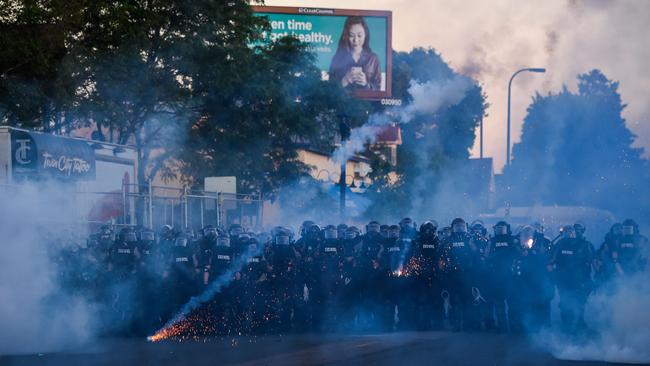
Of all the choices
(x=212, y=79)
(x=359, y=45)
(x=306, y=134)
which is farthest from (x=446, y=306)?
(x=359, y=45)

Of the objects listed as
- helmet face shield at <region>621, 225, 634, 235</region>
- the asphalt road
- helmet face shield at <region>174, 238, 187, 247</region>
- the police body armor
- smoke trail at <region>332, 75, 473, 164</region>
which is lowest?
the asphalt road

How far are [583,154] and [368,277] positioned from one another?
1911 centimetres

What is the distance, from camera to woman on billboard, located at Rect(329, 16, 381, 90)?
121ft

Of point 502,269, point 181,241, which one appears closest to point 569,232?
point 502,269

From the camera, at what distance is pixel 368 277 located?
17703 millimetres

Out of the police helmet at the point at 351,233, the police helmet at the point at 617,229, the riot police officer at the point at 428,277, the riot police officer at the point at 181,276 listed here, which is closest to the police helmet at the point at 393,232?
the riot police officer at the point at 428,277

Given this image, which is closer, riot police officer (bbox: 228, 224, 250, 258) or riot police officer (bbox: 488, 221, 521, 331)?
riot police officer (bbox: 488, 221, 521, 331)

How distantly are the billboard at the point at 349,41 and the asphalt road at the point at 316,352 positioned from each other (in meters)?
21.6

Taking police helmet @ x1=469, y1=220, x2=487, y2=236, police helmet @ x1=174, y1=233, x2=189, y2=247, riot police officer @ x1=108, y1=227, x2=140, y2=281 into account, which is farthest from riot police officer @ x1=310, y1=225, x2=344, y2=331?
riot police officer @ x1=108, y1=227, x2=140, y2=281

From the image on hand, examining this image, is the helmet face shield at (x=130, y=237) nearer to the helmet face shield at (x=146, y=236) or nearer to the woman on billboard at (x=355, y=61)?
the helmet face shield at (x=146, y=236)

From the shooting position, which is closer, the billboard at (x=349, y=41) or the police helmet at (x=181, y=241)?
the police helmet at (x=181, y=241)

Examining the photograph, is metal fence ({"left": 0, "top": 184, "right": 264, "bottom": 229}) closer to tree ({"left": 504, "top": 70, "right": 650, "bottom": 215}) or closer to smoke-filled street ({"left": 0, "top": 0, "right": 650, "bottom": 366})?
smoke-filled street ({"left": 0, "top": 0, "right": 650, "bottom": 366})

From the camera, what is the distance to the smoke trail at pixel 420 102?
112 ft

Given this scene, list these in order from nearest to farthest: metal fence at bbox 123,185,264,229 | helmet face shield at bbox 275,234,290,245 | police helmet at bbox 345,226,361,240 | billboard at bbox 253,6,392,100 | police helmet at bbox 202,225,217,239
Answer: helmet face shield at bbox 275,234,290,245, police helmet at bbox 202,225,217,239, police helmet at bbox 345,226,361,240, metal fence at bbox 123,185,264,229, billboard at bbox 253,6,392,100
